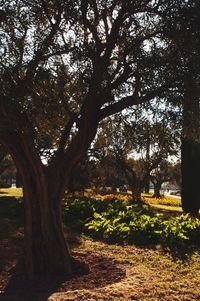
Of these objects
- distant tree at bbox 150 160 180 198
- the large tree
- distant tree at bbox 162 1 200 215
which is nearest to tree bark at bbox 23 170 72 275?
the large tree

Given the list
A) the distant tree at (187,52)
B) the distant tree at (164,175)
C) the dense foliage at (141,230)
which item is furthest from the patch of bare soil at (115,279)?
the distant tree at (164,175)

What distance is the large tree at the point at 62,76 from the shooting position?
816 centimetres

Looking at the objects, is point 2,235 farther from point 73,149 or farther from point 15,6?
point 15,6

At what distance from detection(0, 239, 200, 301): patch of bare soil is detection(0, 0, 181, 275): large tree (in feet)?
A: 1.93

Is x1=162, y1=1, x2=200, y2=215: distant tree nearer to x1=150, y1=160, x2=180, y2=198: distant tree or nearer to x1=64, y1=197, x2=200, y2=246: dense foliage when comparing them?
x1=64, y1=197, x2=200, y2=246: dense foliage

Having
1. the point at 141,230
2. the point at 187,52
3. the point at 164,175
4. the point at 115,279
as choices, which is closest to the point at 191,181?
the point at 141,230

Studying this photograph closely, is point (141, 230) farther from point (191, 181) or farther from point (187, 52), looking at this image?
point (191, 181)

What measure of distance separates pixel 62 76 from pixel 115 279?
12.6 ft

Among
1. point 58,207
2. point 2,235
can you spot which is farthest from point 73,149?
point 2,235

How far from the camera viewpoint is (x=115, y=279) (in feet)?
27.8

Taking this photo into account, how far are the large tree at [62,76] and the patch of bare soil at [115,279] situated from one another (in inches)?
23.2

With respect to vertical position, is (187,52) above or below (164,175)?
below

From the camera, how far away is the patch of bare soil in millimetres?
7246

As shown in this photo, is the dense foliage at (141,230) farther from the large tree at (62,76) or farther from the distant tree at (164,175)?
the distant tree at (164,175)
